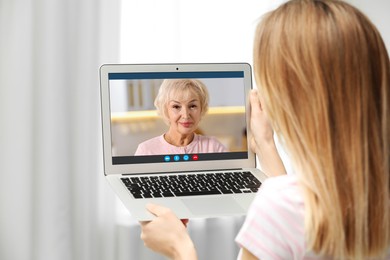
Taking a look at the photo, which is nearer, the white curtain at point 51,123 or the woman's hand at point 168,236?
the woman's hand at point 168,236

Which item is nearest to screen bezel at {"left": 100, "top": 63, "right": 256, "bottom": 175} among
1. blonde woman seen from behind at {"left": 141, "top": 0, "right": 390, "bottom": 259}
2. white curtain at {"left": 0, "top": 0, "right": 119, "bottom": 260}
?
white curtain at {"left": 0, "top": 0, "right": 119, "bottom": 260}

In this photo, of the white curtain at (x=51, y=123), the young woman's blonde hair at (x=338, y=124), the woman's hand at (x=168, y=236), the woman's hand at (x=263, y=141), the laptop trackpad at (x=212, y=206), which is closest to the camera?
the young woman's blonde hair at (x=338, y=124)

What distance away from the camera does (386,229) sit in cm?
87

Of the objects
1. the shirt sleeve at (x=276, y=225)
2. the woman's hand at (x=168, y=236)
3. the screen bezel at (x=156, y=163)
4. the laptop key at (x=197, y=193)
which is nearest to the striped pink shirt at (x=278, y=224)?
the shirt sleeve at (x=276, y=225)

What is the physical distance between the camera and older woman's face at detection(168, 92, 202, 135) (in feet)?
5.43

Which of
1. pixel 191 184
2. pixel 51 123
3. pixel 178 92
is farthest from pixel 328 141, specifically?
pixel 51 123

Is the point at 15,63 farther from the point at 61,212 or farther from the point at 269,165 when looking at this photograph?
the point at 269,165

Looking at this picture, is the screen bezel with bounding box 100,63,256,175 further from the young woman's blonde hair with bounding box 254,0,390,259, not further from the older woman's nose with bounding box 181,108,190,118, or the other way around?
the young woman's blonde hair with bounding box 254,0,390,259

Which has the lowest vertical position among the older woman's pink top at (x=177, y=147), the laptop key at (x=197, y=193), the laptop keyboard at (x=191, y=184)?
the laptop key at (x=197, y=193)

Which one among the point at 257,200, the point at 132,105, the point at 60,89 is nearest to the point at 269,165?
the point at 132,105

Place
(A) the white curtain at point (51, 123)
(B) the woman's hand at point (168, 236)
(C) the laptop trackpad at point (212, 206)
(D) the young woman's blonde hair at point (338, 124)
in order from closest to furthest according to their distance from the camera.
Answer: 1. (D) the young woman's blonde hair at point (338, 124)
2. (B) the woman's hand at point (168, 236)
3. (C) the laptop trackpad at point (212, 206)
4. (A) the white curtain at point (51, 123)

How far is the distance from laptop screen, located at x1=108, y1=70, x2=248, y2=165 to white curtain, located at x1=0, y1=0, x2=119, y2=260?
0.64m

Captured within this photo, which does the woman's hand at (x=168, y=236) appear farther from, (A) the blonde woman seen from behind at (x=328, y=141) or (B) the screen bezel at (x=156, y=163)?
(B) the screen bezel at (x=156, y=163)

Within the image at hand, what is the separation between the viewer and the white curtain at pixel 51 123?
2.22 meters
